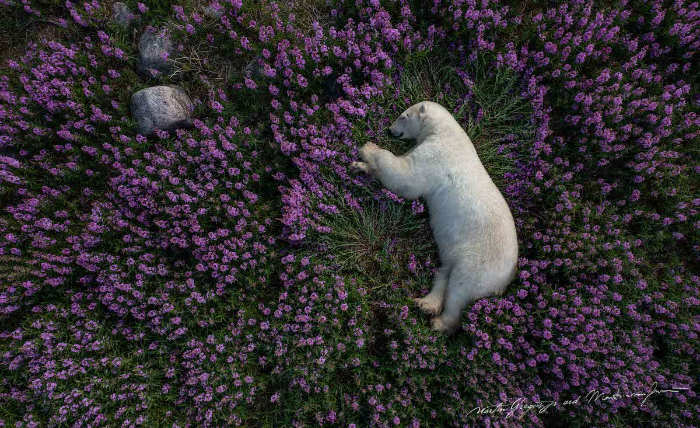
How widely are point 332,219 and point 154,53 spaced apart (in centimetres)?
336

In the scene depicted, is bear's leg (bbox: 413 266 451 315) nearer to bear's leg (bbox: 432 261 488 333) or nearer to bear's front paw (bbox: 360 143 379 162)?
bear's leg (bbox: 432 261 488 333)

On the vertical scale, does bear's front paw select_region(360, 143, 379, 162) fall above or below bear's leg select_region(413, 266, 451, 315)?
above

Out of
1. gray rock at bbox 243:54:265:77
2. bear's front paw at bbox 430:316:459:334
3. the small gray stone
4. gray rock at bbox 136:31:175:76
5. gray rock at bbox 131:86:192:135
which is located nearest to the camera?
bear's front paw at bbox 430:316:459:334

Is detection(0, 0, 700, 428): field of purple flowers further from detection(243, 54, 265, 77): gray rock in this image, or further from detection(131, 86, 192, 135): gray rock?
detection(131, 86, 192, 135): gray rock

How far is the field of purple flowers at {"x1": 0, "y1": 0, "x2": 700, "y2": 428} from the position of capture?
397 cm

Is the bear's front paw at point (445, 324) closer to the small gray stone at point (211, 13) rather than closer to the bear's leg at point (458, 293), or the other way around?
the bear's leg at point (458, 293)

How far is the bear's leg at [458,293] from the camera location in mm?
4195

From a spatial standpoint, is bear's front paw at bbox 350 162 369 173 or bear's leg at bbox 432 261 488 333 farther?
bear's front paw at bbox 350 162 369 173

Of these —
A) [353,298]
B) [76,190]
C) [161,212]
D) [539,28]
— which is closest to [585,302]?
[353,298]
